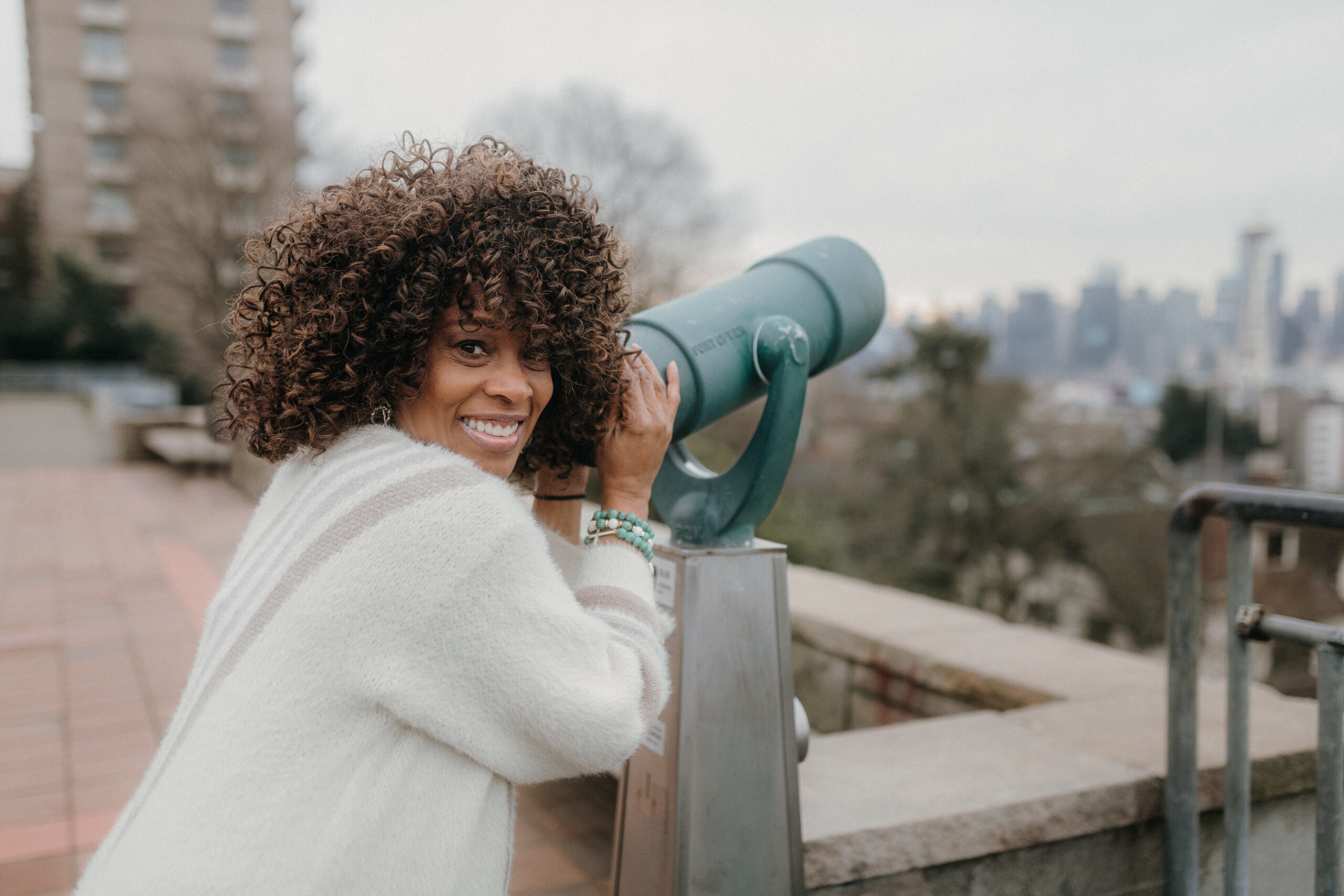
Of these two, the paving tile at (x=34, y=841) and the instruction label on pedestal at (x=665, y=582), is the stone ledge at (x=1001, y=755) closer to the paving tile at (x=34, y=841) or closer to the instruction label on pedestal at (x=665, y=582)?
the instruction label on pedestal at (x=665, y=582)

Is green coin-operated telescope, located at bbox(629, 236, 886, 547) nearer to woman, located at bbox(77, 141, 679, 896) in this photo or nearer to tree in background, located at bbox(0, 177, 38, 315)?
woman, located at bbox(77, 141, 679, 896)

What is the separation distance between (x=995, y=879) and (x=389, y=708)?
4.54 feet

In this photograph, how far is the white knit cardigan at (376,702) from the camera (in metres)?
0.88

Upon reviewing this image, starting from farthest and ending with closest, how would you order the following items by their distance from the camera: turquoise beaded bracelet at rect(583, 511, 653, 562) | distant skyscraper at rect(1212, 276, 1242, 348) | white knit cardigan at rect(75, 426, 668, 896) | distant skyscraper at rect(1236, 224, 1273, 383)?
distant skyscraper at rect(1212, 276, 1242, 348), distant skyscraper at rect(1236, 224, 1273, 383), turquoise beaded bracelet at rect(583, 511, 653, 562), white knit cardigan at rect(75, 426, 668, 896)

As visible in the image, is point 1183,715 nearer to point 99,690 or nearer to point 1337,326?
point 99,690

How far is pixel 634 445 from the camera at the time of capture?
48.1 inches

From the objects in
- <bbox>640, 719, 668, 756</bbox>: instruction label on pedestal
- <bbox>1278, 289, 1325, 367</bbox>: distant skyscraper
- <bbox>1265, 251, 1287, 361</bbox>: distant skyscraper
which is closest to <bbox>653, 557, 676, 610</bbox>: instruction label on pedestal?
<bbox>640, 719, 668, 756</bbox>: instruction label on pedestal

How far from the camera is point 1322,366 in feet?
168

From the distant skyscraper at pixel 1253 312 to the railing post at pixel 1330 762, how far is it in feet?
150

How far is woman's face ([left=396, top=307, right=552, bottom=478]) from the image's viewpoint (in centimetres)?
107

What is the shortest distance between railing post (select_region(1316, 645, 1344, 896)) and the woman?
114 cm

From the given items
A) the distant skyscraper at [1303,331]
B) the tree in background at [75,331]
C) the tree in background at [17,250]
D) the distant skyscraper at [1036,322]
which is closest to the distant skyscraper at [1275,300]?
the distant skyscraper at [1303,331]

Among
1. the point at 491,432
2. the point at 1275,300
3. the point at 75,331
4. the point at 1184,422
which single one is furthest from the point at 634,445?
the point at 1275,300

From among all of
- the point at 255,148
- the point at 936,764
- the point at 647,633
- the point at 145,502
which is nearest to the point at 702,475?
the point at 647,633
